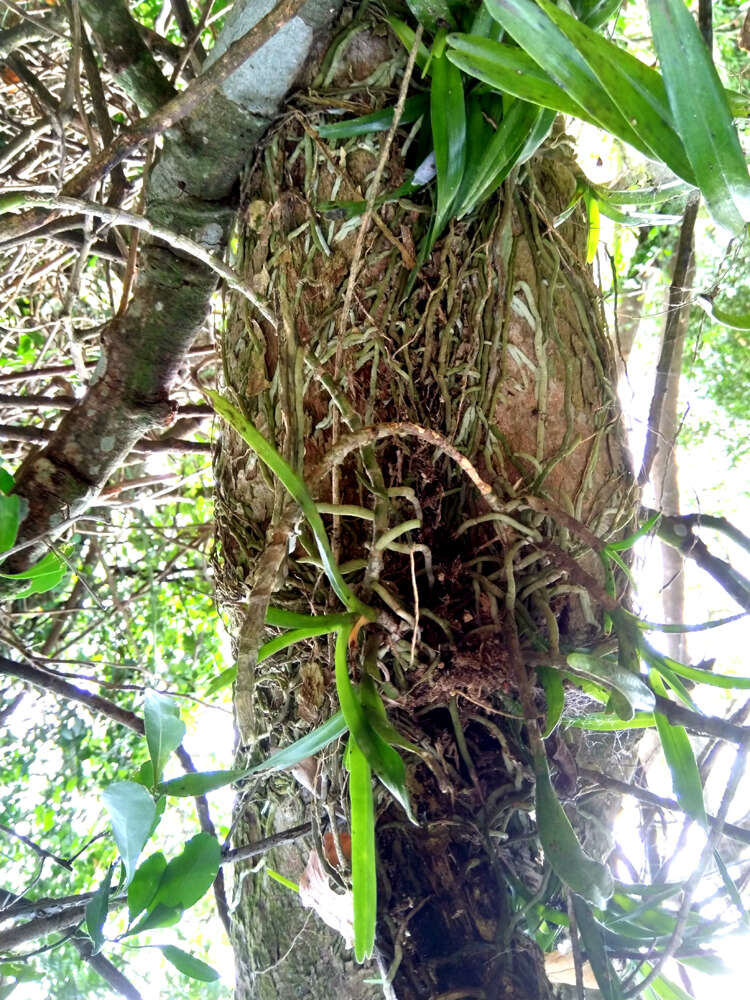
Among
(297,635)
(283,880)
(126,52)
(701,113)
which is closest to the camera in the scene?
(701,113)

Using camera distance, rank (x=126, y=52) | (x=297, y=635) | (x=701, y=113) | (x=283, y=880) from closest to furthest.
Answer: (x=701, y=113), (x=297, y=635), (x=283, y=880), (x=126, y=52)

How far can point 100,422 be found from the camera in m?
0.77

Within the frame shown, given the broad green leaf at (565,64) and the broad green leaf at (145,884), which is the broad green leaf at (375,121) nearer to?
the broad green leaf at (565,64)

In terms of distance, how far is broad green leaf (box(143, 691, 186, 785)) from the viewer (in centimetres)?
51

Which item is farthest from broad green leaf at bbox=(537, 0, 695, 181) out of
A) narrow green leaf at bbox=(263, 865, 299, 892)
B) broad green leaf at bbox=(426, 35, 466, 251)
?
narrow green leaf at bbox=(263, 865, 299, 892)

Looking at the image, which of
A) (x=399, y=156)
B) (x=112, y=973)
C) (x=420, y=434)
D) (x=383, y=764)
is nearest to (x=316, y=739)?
(x=383, y=764)

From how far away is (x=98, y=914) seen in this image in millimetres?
485

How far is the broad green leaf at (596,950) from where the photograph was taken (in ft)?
1.78

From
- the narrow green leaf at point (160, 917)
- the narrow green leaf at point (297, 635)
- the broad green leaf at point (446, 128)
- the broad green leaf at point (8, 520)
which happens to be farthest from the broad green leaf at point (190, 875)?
the broad green leaf at point (446, 128)

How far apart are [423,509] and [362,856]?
24 cm

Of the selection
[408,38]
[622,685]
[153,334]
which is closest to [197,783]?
[622,685]

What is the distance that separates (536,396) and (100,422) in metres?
0.43

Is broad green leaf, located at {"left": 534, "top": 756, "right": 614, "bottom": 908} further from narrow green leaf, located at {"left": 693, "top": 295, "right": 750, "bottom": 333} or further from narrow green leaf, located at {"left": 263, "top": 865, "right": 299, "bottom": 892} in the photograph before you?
narrow green leaf, located at {"left": 693, "top": 295, "right": 750, "bottom": 333}

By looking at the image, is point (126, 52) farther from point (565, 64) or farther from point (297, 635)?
point (297, 635)
